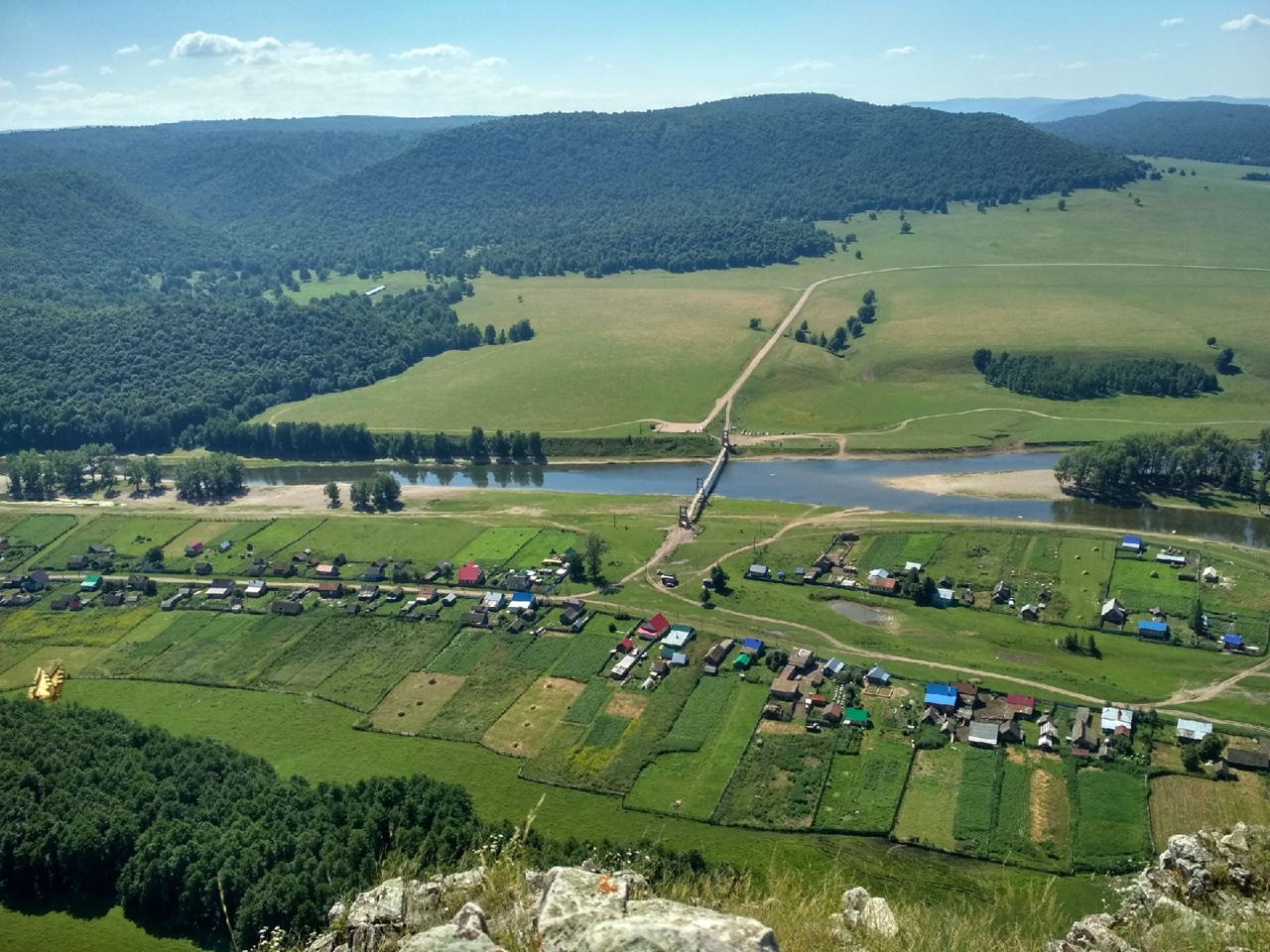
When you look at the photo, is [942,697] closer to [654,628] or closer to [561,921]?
[654,628]

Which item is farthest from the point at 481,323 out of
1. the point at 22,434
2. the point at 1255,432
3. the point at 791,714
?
the point at 791,714

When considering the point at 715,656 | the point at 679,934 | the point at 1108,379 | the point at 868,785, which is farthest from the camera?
the point at 1108,379

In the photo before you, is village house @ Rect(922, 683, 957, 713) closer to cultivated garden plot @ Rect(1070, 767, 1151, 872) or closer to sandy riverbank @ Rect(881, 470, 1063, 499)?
cultivated garden plot @ Rect(1070, 767, 1151, 872)

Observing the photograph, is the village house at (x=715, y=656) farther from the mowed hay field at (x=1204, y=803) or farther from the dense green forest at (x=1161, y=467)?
the dense green forest at (x=1161, y=467)

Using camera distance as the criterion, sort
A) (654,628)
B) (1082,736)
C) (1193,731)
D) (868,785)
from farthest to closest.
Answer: (654,628) < (1193,731) < (1082,736) < (868,785)

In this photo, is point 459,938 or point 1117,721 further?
point 1117,721

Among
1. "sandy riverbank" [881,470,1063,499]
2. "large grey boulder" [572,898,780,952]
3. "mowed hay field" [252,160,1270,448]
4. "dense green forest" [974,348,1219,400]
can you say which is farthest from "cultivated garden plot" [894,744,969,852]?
"dense green forest" [974,348,1219,400]

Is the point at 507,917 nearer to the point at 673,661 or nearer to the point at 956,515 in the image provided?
the point at 673,661

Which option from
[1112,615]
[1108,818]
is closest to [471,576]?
[1112,615]

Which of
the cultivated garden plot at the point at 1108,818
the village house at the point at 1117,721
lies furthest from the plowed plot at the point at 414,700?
the village house at the point at 1117,721
